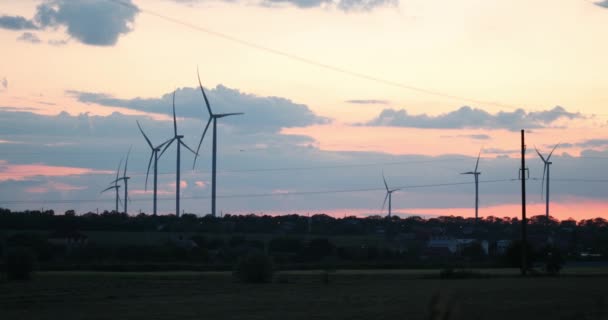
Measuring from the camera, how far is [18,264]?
62.8 m

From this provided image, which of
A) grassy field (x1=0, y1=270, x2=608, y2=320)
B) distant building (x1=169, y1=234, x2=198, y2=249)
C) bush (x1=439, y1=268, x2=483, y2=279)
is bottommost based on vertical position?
bush (x1=439, y1=268, x2=483, y2=279)

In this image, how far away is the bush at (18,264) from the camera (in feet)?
206

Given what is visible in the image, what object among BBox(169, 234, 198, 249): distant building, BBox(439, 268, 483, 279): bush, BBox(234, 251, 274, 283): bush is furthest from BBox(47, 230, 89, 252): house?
BBox(439, 268, 483, 279): bush

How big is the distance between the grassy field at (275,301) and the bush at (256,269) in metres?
4.21

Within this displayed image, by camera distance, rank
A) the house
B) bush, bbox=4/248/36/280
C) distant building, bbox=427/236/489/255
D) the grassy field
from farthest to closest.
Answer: distant building, bbox=427/236/489/255, the house, bush, bbox=4/248/36/280, the grassy field

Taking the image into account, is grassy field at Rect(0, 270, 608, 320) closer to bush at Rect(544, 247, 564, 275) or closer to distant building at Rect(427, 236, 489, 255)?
bush at Rect(544, 247, 564, 275)

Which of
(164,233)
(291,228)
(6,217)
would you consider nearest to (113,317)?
(164,233)

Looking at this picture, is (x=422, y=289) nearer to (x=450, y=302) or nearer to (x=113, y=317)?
(x=113, y=317)

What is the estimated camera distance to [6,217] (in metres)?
158

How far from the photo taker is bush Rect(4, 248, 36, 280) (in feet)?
206

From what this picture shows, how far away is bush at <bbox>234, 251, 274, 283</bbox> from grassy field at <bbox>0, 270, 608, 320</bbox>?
4208mm

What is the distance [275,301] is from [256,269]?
22.0 metres

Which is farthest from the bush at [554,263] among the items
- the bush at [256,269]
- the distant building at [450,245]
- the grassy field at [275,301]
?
the distant building at [450,245]

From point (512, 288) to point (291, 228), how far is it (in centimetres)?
13683
